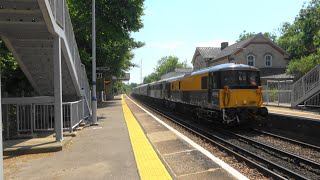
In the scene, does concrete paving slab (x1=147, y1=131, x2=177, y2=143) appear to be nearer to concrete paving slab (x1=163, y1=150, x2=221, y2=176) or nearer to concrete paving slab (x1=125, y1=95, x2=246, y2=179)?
concrete paving slab (x1=125, y1=95, x2=246, y2=179)

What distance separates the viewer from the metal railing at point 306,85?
80.8 ft

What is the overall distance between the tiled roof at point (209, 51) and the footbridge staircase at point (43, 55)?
47142mm

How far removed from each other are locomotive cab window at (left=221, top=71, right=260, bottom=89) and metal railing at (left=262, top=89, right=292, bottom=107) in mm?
14350

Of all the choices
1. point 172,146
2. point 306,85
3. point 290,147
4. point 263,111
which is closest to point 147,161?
point 172,146

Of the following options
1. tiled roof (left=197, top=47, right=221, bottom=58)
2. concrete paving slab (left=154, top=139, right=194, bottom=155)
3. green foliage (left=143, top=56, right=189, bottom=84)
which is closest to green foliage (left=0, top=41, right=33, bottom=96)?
concrete paving slab (left=154, top=139, right=194, bottom=155)

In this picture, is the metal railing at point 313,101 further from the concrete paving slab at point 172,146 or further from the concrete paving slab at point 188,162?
the concrete paving slab at point 172,146

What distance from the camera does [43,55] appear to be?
1366cm

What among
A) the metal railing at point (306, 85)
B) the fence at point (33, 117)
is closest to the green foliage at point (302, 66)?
the metal railing at point (306, 85)

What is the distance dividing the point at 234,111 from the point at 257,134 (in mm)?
1257

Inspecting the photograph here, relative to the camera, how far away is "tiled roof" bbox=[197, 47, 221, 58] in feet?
205

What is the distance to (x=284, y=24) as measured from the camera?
296ft

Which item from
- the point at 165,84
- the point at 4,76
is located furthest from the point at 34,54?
the point at 165,84

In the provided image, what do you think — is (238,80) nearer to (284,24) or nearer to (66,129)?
(66,129)

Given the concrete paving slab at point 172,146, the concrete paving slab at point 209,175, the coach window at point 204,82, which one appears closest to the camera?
the concrete paving slab at point 209,175
